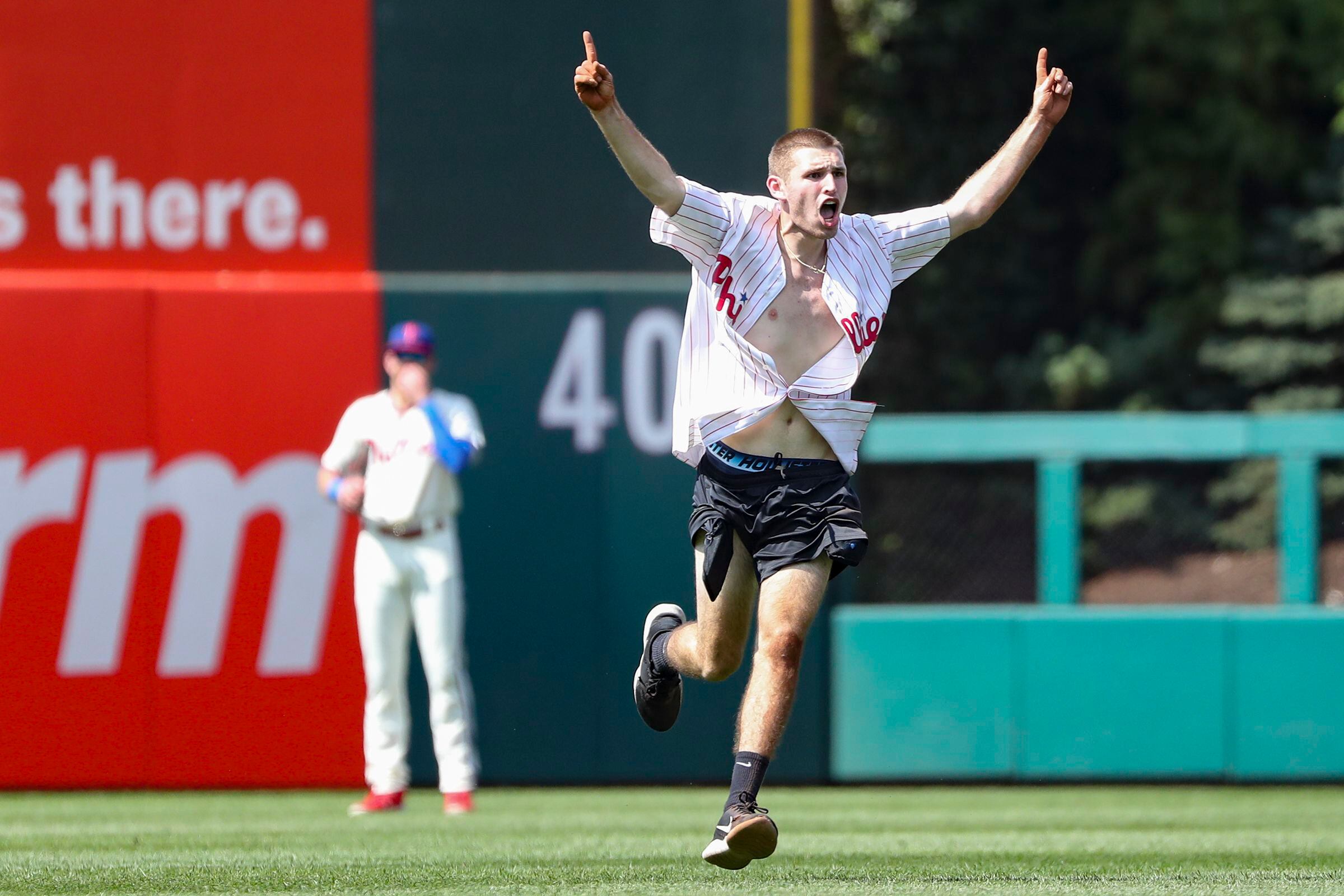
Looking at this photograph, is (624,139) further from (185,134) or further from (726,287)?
(185,134)

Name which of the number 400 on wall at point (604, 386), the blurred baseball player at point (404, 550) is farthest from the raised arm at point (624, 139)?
the number 400 on wall at point (604, 386)

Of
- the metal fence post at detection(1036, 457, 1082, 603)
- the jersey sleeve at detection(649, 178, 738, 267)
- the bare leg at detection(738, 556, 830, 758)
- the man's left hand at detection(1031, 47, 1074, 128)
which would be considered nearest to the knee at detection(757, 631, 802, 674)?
the bare leg at detection(738, 556, 830, 758)

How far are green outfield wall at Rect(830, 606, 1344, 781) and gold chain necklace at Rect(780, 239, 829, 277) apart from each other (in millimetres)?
5283

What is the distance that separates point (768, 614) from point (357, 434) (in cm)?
424

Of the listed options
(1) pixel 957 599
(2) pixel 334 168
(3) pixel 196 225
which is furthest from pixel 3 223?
(1) pixel 957 599

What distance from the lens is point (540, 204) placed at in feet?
36.7

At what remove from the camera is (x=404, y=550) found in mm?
9664

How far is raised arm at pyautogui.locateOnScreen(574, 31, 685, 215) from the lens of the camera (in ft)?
18.9

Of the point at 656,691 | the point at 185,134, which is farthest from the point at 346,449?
the point at 656,691

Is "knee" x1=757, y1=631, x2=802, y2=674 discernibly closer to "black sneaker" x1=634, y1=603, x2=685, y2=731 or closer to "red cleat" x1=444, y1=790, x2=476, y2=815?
"black sneaker" x1=634, y1=603, x2=685, y2=731

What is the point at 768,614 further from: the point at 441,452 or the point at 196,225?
the point at 196,225

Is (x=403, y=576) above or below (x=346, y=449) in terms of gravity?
below

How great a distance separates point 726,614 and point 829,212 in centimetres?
131

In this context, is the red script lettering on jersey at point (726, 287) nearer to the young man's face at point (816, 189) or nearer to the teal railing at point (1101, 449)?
the young man's face at point (816, 189)
